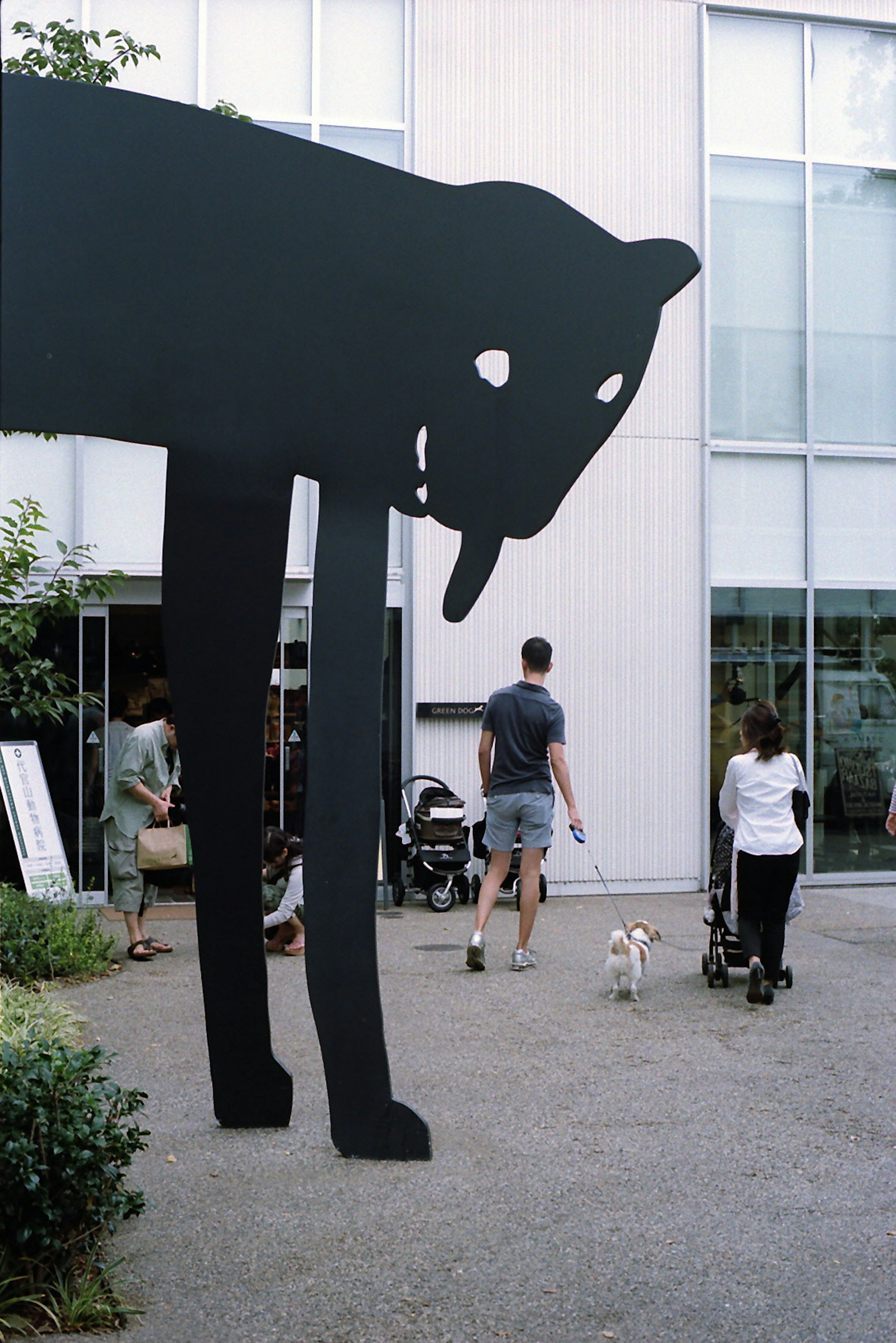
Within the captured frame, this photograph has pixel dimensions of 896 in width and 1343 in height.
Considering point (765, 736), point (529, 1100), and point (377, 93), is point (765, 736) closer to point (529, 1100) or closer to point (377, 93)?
point (529, 1100)

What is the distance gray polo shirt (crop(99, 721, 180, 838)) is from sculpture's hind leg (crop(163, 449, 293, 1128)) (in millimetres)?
4789

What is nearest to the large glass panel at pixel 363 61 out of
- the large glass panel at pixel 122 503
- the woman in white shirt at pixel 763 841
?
the large glass panel at pixel 122 503

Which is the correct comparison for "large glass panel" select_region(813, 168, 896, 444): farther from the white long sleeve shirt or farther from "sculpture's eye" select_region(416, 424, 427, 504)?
"sculpture's eye" select_region(416, 424, 427, 504)

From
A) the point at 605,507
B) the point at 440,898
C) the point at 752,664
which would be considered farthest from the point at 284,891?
the point at 752,664

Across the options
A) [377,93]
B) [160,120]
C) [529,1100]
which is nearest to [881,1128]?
[529,1100]

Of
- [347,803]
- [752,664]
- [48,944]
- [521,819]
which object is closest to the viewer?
[347,803]

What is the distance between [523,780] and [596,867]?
3.42 m

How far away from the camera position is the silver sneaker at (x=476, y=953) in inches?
339

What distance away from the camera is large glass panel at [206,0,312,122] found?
11742 millimetres

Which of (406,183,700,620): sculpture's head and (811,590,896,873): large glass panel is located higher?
(406,183,700,620): sculpture's head

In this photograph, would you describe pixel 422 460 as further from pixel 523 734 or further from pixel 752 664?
pixel 752 664

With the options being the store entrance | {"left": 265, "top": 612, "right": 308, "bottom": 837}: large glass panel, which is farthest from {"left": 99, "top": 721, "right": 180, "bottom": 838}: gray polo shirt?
{"left": 265, "top": 612, "right": 308, "bottom": 837}: large glass panel

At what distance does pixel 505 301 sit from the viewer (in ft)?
15.5

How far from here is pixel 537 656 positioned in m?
8.55
